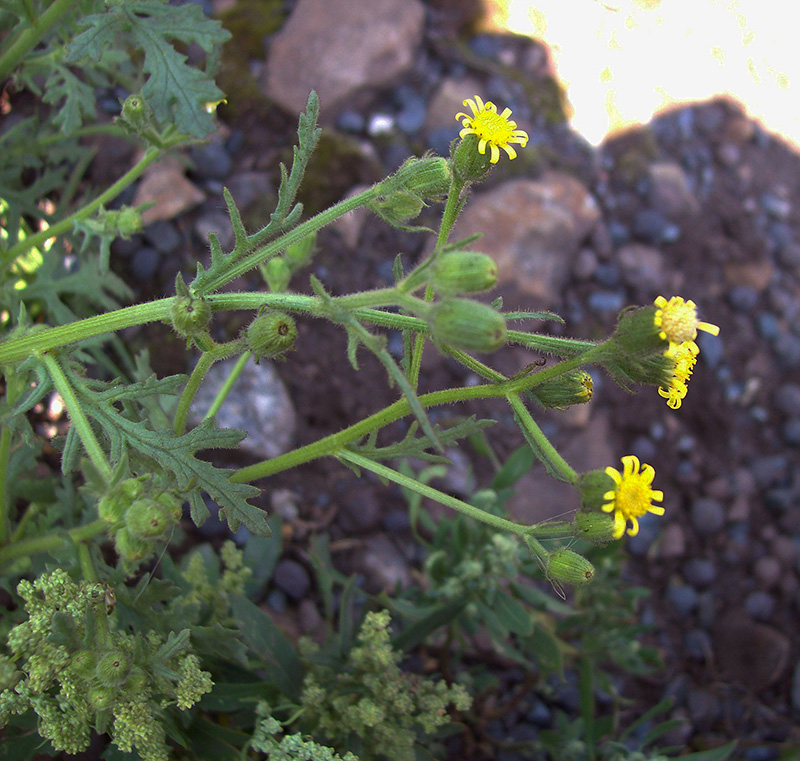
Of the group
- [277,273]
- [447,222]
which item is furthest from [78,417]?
[447,222]

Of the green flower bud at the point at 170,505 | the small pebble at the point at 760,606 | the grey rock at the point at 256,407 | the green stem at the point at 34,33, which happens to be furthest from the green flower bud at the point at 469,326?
the small pebble at the point at 760,606

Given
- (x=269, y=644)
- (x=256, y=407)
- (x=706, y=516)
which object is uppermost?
(x=269, y=644)

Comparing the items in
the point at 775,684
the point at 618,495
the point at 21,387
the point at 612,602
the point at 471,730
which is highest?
the point at 21,387

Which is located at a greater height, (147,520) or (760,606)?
(147,520)

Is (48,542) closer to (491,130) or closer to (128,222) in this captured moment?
(128,222)

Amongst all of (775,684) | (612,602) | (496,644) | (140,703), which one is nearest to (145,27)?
(140,703)

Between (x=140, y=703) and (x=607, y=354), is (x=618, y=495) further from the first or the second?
(x=140, y=703)
